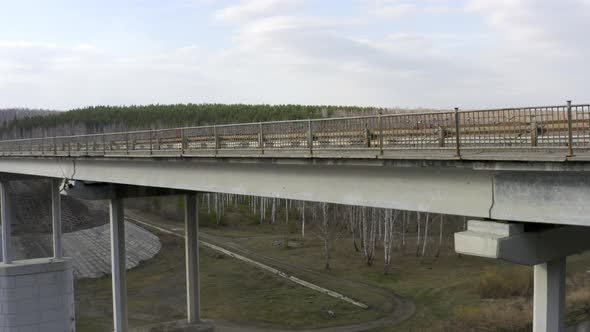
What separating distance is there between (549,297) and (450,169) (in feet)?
10.5

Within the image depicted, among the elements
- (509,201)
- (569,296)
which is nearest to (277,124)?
(509,201)

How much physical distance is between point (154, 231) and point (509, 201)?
51067 mm

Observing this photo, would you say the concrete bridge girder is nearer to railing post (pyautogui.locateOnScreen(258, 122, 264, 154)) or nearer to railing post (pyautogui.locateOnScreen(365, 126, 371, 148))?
railing post (pyautogui.locateOnScreen(258, 122, 264, 154))

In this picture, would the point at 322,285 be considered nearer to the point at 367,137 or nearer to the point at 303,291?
the point at 303,291

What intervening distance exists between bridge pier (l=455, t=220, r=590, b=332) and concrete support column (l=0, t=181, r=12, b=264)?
102 ft

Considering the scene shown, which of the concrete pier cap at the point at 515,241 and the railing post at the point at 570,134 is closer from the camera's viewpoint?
the railing post at the point at 570,134

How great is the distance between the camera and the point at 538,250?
11281mm

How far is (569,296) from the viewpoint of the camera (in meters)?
29.9

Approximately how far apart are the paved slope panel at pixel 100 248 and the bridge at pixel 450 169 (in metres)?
27.7

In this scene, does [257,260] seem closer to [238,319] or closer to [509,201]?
[238,319]

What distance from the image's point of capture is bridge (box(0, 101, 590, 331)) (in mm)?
9992

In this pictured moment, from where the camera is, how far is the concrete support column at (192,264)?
30000 mm

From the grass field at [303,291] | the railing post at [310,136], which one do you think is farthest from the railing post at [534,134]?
the grass field at [303,291]

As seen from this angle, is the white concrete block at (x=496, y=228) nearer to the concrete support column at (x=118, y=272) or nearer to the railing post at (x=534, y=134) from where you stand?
the railing post at (x=534, y=134)
